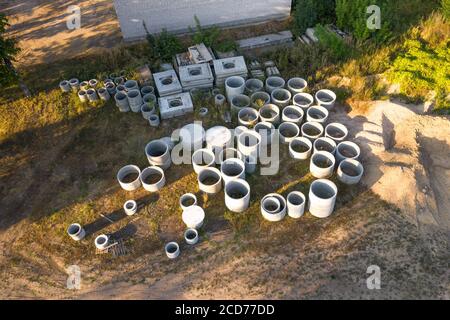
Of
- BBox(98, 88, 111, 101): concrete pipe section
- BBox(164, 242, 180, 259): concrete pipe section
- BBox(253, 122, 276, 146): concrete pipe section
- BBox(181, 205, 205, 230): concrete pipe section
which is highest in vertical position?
BBox(98, 88, 111, 101): concrete pipe section

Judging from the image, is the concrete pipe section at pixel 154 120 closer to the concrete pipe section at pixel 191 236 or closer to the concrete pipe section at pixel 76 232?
the concrete pipe section at pixel 76 232

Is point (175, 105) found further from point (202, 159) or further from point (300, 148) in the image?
point (300, 148)

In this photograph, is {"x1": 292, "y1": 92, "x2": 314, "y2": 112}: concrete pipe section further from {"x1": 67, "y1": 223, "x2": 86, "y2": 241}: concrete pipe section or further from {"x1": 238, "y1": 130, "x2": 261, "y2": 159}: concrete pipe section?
{"x1": 67, "y1": 223, "x2": 86, "y2": 241}: concrete pipe section

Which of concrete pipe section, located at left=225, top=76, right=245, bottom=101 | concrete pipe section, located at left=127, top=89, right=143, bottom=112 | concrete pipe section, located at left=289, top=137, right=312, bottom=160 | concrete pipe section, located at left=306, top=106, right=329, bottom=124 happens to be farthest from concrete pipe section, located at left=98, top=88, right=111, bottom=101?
concrete pipe section, located at left=306, top=106, right=329, bottom=124

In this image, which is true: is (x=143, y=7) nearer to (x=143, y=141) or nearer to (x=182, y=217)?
(x=143, y=141)
